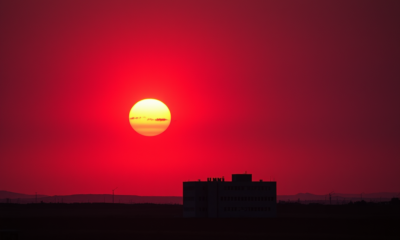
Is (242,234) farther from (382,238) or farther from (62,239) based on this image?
Answer: (62,239)

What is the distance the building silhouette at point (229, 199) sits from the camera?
178 meters

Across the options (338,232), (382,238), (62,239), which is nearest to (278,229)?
(338,232)

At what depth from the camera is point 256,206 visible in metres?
180

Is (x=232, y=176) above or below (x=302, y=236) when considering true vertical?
above

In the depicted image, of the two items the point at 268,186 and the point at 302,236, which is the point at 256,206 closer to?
the point at 268,186

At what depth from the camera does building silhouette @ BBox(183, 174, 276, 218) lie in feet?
583

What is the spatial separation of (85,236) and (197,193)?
65.0 metres

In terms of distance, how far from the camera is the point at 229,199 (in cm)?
17838

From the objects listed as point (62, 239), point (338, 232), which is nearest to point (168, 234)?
point (62, 239)

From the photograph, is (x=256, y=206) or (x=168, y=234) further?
(x=256, y=206)

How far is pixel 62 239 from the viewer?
112 m

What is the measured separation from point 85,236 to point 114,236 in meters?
5.07

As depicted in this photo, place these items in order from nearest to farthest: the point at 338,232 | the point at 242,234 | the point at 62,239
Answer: the point at 62,239 → the point at 242,234 → the point at 338,232

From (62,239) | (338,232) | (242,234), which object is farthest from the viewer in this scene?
(338,232)
